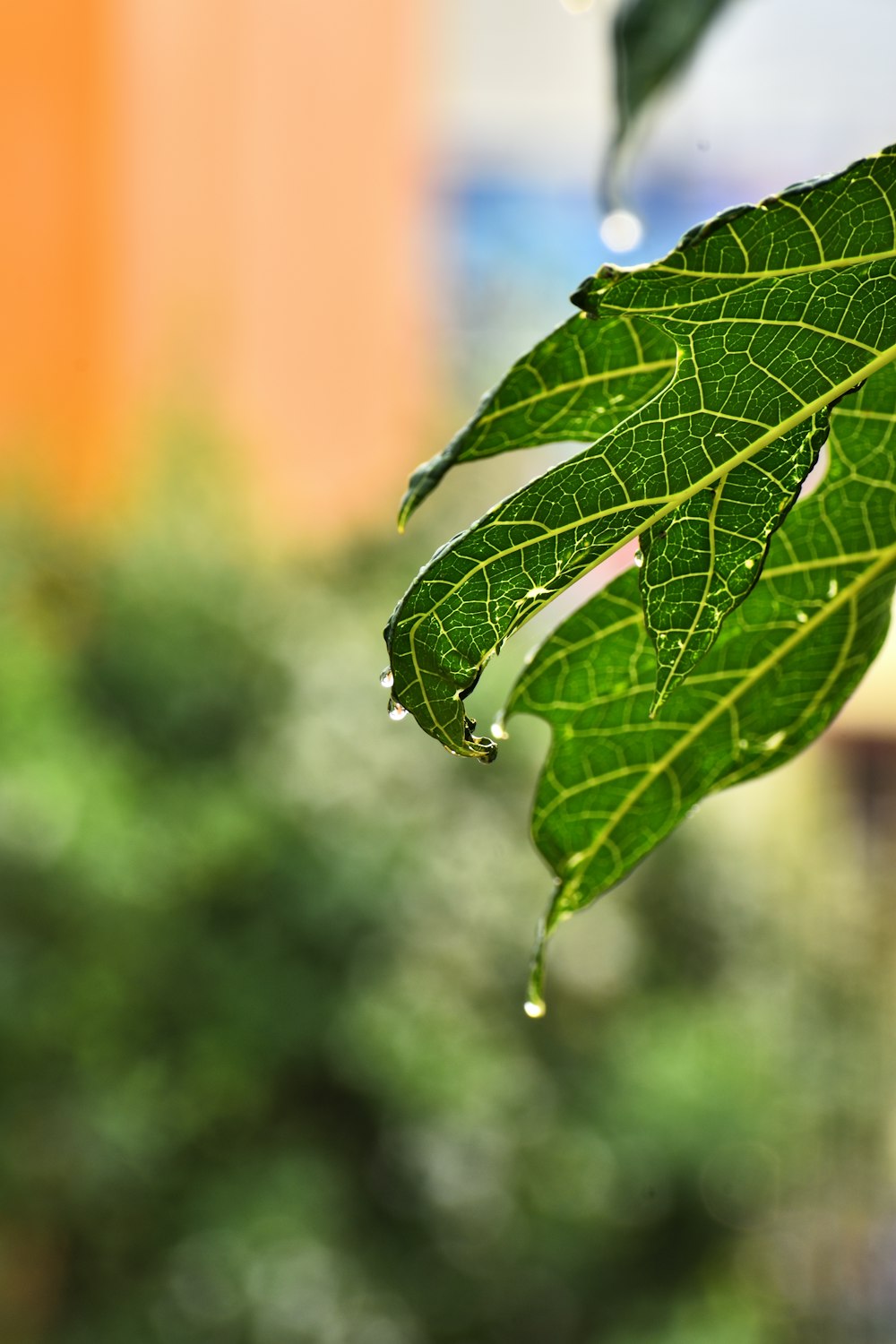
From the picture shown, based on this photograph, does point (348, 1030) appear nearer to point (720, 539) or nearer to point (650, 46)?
point (650, 46)

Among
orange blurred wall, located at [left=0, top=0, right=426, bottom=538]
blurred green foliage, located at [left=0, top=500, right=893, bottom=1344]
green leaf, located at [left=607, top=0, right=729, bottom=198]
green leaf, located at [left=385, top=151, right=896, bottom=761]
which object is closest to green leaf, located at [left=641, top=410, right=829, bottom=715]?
green leaf, located at [left=385, top=151, right=896, bottom=761]

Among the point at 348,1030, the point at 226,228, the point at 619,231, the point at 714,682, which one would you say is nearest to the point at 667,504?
the point at 714,682

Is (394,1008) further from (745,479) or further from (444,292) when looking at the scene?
(745,479)

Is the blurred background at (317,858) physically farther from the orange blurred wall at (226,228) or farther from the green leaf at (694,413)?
the green leaf at (694,413)

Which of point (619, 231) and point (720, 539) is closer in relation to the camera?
point (720, 539)

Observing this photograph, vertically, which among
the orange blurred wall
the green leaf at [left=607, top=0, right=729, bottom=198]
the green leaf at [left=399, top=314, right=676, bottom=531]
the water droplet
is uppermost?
the orange blurred wall

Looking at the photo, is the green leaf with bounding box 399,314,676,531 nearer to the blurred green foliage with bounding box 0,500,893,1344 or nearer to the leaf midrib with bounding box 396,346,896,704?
the leaf midrib with bounding box 396,346,896,704
